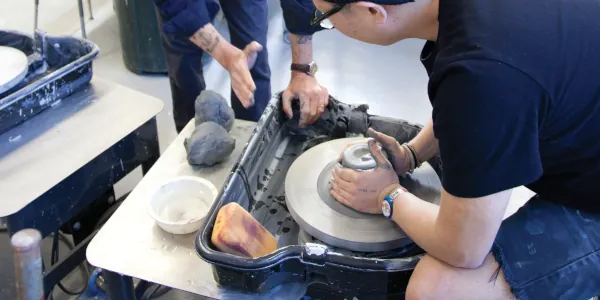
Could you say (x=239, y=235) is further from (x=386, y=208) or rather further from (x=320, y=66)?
(x=320, y=66)

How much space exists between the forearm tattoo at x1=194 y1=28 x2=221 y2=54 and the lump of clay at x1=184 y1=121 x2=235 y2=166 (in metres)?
0.27

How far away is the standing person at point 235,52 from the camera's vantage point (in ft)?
5.21

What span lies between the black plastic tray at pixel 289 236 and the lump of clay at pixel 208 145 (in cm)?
11

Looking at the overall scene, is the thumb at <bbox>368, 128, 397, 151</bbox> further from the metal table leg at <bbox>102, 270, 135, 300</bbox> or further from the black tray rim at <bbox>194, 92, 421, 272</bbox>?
the metal table leg at <bbox>102, 270, 135, 300</bbox>

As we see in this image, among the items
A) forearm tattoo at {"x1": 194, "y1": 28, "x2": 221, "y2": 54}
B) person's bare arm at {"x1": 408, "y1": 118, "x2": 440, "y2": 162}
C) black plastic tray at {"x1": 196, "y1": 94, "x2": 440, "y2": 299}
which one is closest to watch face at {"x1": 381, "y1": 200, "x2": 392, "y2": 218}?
black plastic tray at {"x1": 196, "y1": 94, "x2": 440, "y2": 299}

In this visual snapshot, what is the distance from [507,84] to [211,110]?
970 mm

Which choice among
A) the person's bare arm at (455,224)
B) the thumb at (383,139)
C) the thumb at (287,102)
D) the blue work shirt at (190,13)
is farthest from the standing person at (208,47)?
the person's bare arm at (455,224)

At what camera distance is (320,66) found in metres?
3.15

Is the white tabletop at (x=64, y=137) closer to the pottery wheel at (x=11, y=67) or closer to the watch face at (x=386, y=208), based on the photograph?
Result: the pottery wheel at (x=11, y=67)

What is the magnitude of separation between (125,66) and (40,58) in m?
1.35

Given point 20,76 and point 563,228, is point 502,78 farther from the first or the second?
point 20,76

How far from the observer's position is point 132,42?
290cm

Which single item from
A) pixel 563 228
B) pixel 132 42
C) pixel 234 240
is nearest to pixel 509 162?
pixel 563 228

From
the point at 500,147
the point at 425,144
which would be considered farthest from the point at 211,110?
the point at 500,147
